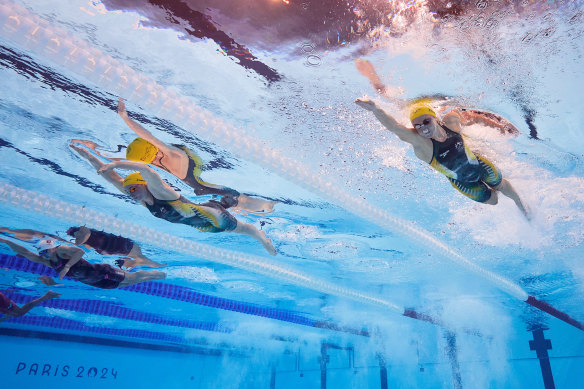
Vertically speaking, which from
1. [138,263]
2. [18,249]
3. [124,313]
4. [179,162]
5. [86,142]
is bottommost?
[124,313]

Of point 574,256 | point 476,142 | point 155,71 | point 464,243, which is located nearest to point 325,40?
point 155,71

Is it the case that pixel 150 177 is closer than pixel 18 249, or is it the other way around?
pixel 150 177

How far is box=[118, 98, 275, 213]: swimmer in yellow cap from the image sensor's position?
498 cm

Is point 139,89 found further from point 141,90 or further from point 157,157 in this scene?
point 157,157

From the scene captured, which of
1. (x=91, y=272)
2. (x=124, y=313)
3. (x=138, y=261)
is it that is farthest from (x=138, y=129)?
(x=124, y=313)

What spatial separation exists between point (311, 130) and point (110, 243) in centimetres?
609

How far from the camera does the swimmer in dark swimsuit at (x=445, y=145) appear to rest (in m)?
4.16

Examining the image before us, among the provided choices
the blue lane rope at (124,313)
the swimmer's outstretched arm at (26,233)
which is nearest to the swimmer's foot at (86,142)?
the swimmer's outstretched arm at (26,233)

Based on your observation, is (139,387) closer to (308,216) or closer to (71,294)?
A: (71,294)

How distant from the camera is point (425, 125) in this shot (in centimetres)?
416

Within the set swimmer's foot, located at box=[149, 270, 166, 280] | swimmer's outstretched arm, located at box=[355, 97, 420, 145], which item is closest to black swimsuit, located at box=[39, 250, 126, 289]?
swimmer's foot, located at box=[149, 270, 166, 280]

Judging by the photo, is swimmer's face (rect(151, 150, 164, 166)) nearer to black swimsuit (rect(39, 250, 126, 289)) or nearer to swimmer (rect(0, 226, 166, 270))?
swimmer (rect(0, 226, 166, 270))

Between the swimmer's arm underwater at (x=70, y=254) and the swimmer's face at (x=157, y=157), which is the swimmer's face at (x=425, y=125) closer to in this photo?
the swimmer's face at (x=157, y=157)

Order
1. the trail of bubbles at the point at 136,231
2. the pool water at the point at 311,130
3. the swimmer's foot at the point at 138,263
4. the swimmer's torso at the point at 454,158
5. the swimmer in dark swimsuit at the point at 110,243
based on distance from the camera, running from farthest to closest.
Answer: the swimmer's foot at the point at 138,263, the swimmer in dark swimsuit at the point at 110,243, the trail of bubbles at the point at 136,231, the swimmer's torso at the point at 454,158, the pool water at the point at 311,130
